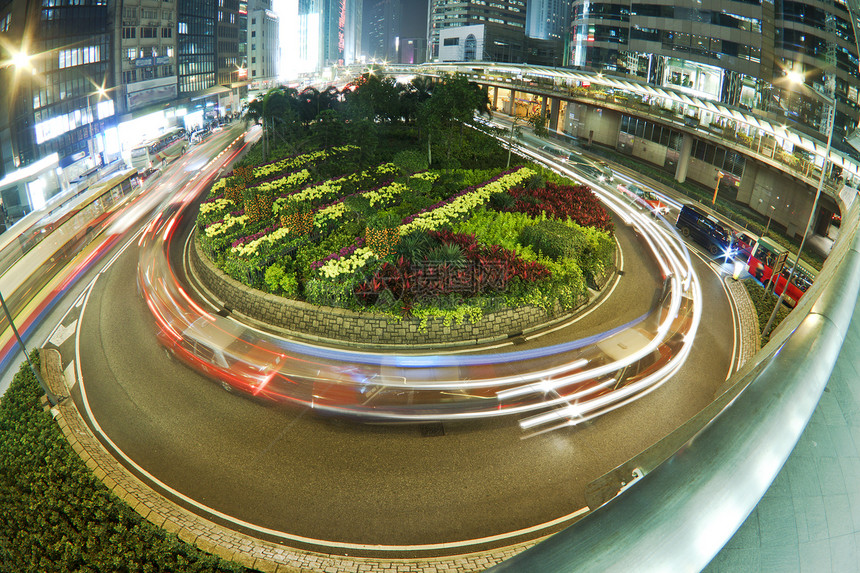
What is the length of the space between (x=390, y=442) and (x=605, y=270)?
13.5m

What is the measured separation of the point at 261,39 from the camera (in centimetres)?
9850

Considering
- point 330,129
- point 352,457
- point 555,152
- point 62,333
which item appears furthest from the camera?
point 555,152

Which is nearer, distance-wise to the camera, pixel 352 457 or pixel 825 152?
pixel 352 457

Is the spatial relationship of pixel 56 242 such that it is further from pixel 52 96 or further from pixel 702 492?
pixel 702 492

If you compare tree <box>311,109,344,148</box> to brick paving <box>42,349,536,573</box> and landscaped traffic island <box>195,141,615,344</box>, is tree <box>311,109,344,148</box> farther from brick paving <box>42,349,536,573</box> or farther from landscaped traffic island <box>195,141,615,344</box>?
brick paving <box>42,349,536,573</box>

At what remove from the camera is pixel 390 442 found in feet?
40.6

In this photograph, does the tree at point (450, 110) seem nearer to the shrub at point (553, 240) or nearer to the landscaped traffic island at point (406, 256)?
the landscaped traffic island at point (406, 256)

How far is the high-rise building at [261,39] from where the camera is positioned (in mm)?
97062

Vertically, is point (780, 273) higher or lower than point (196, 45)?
lower

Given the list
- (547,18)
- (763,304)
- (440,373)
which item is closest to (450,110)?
(763,304)

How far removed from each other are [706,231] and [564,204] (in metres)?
7.70

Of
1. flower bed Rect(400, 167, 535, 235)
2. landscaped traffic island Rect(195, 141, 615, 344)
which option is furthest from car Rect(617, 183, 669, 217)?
flower bed Rect(400, 167, 535, 235)

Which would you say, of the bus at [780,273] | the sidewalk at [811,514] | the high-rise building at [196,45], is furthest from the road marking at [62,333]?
the high-rise building at [196,45]

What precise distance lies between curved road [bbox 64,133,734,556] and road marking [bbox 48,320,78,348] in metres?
1.38
